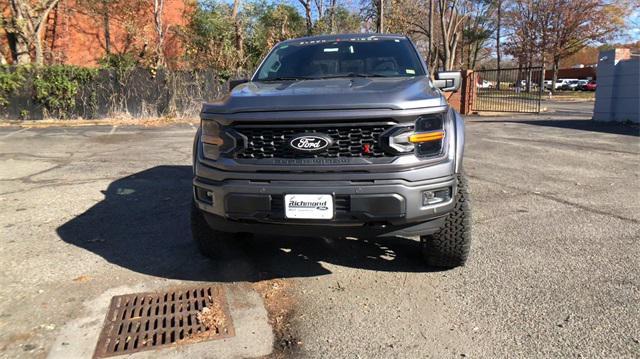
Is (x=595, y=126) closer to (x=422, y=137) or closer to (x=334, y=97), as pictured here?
(x=422, y=137)

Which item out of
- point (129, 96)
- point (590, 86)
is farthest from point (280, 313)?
point (590, 86)

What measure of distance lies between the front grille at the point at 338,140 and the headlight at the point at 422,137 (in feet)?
0.29

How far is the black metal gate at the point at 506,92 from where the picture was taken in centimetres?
2100

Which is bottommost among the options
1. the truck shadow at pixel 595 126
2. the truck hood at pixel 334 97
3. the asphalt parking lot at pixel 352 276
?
the truck shadow at pixel 595 126

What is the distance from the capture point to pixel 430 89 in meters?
3.58

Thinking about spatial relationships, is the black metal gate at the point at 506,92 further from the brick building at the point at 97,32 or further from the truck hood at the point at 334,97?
the truck hood at the point at 334,97

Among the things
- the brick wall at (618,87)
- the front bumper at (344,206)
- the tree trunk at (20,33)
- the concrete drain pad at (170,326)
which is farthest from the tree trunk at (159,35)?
the front bumper at (344,206)

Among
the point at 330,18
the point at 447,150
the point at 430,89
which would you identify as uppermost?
the point at 330,18

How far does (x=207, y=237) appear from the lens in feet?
13.0

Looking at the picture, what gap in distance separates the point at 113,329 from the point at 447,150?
2.39 m

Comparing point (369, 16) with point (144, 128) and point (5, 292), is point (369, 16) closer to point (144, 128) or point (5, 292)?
point (144, 128)

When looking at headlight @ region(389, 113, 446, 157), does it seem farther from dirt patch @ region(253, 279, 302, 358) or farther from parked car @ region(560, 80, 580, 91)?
parked car @ region(560, 80, 580, 91)

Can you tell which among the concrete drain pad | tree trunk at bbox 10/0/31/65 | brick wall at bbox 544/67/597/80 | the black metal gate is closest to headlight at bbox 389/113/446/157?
the concrete drain pad

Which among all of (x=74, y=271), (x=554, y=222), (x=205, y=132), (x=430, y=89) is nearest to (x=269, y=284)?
(x=205, y=132)
